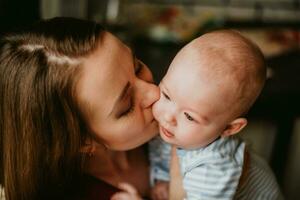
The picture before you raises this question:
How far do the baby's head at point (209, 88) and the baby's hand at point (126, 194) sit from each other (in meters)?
0.20

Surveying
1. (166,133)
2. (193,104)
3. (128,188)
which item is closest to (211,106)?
(193,104)

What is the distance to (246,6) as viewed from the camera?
2.35 meters

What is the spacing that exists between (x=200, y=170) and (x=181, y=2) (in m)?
1.51

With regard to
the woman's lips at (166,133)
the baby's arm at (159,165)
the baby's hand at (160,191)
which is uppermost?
the woman's lips at (166,133)

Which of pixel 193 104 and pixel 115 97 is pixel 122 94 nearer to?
pixel 115 97

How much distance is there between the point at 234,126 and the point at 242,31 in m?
1.27

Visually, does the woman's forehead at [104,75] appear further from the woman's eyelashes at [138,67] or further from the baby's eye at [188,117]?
the baby's eye at [188,117]

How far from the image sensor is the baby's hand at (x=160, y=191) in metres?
1.21

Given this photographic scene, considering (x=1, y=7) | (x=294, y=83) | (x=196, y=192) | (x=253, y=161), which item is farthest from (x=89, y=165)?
(x=294, y=83)

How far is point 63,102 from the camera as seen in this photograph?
3.11 feet

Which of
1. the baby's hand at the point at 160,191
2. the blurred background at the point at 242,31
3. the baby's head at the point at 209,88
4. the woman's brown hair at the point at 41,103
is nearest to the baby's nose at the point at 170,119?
the baby's head at the point at 209,88

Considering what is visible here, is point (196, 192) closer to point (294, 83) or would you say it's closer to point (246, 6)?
point (294, 83)

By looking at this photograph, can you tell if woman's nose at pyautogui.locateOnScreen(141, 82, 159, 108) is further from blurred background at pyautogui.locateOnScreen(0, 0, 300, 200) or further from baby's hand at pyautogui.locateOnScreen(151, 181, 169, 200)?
blurred background at pyautogui.locateOnScreen(0, 0, 300, 200)

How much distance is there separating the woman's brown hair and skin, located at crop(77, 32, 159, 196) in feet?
0.09
